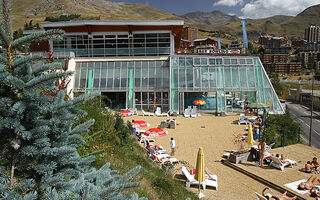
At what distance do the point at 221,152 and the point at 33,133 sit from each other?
39.6 ft

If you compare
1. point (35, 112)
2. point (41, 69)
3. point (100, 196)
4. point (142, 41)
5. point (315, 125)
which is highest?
point (142, 41)

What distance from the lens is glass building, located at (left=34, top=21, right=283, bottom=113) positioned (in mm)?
23359

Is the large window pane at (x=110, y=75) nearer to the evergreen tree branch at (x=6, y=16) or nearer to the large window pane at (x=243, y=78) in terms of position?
the large window pane at (x=243, y=78)

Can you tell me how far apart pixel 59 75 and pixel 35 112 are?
45cm

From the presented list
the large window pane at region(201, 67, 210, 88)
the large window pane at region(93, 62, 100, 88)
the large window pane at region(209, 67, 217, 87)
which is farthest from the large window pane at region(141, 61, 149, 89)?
the large window pane at region(209, 67, 217, 87)

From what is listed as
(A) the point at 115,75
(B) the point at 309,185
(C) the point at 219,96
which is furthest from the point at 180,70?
(B) the point at 309,185

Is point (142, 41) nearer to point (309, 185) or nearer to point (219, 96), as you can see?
point (219, 96)

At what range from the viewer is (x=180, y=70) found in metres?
24.2

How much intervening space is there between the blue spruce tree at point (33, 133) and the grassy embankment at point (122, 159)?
2.28 metres

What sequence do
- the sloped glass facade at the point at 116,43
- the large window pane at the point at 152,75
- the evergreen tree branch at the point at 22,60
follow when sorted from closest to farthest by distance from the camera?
the evergreen tree branch at the point at 22,60
the large window pane at the point at 152,75
the sloped glass facade at the point at 116,43

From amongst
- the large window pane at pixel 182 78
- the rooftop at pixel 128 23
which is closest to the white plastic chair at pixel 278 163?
the large window pane at pixel 182 78

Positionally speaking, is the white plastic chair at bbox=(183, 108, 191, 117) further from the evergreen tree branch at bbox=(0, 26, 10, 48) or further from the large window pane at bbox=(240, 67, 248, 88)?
the evergreen tree branch at bbox=(0, 26, 10, 48)

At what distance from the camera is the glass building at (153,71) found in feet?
76.6

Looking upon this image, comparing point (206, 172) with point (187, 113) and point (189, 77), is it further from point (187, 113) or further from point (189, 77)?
point (189, 77)
